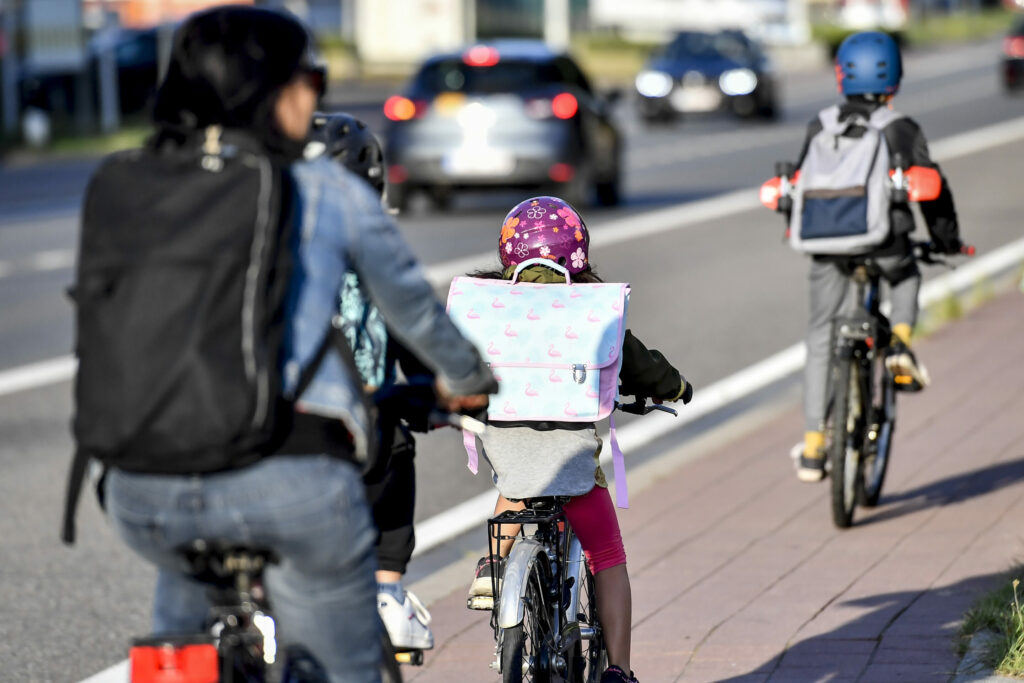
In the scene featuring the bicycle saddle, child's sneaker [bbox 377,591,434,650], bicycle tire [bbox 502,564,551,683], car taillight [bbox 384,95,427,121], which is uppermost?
the bicycle saddle

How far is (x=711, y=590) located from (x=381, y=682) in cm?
297

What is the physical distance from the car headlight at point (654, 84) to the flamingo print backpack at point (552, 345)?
2989 centimetres

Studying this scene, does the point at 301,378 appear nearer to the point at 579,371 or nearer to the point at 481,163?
the point at 579,371

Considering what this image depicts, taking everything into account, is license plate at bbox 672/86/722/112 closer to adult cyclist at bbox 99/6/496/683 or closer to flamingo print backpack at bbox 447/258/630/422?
flamingo print backpack at bbox 447/258/630/422

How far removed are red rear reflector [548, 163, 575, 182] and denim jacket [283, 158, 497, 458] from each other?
52.1 ft

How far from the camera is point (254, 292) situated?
2.69 m

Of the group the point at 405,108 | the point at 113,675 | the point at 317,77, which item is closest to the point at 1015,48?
the point at 405,108

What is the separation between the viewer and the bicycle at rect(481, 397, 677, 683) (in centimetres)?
379

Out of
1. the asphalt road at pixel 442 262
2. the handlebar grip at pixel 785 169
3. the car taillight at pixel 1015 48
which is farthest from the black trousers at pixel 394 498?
the car taillight at pixel 1015 48

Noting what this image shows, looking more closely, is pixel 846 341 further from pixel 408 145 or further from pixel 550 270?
pixel 408 145

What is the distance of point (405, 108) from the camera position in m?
18.9

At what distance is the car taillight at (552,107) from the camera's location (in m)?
18.7

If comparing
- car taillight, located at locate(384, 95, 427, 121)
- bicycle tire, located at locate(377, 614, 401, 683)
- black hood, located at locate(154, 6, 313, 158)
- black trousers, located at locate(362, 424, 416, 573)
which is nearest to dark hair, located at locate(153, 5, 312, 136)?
black hood, located at locate(154, 6, 313, 158)

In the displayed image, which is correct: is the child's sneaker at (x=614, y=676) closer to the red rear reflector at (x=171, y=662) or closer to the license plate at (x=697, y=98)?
the red rear reflector at (x=171, y=662)
